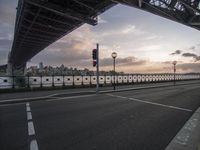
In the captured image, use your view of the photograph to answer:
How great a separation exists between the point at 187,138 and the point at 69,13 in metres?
23.2

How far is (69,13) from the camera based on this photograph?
26.1 m

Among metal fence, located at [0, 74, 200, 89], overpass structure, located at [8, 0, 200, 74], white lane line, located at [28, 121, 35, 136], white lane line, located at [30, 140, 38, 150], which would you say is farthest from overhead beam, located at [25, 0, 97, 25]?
white lane line, located at [30, 140, 38, 150]

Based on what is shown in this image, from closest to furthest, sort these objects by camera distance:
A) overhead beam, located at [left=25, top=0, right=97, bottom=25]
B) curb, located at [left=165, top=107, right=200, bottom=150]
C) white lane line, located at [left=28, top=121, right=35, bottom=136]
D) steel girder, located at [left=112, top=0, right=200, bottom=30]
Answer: curb, located at [left=165, top=107, right=200, bottom=150], white lane line, located at [left=28, top=121, right=35, bottom=136], steel girder, located at [left=112, top=0, right=200, bottom=30], overhead beam, located at [left=25, top=0, right=97, bottom=25]

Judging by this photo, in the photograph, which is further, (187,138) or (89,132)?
(89,132)

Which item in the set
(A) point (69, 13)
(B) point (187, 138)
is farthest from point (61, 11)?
(B) point (187, 138)

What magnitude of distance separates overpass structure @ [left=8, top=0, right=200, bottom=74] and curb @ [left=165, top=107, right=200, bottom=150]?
28.7 ft

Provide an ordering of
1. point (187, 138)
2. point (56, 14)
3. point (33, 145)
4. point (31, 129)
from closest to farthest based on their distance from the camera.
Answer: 1. point (33, 145)
2. point (187, 138)
3. point (31, 129)
4. point (56, 14)

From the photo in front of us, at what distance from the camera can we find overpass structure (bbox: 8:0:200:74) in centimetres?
1411

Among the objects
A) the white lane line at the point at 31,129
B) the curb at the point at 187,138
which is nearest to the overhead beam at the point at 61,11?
the white lane line at the point at 31,129

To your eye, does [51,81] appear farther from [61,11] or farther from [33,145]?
[33,145]

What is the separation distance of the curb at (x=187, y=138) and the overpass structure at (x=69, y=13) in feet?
28.7

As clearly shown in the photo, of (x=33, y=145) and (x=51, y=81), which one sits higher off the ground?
(x=51, y=81)

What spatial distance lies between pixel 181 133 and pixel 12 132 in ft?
15.6

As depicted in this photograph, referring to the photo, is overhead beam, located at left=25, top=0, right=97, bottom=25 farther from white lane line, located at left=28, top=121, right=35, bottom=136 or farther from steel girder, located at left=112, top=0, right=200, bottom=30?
white lane line, located at left=28, top=121, right=35, bottom=136
